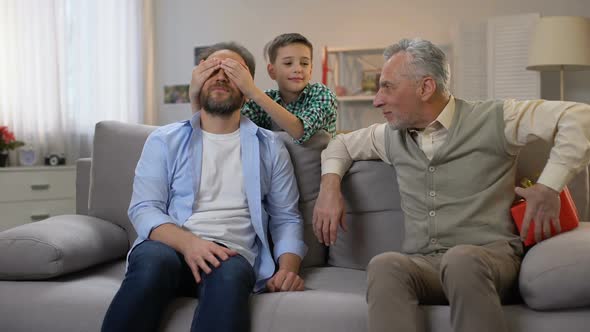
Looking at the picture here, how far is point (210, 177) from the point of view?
190 cm

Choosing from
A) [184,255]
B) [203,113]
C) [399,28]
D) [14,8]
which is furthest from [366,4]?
[184,255]

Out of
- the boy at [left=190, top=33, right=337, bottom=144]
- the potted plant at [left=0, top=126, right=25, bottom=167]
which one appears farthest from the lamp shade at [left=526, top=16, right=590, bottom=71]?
the potted plant at [left=0, top=126, right=25, bottom=167]

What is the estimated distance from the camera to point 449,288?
1.43m

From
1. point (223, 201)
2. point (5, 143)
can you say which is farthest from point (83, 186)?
point (5, 143)

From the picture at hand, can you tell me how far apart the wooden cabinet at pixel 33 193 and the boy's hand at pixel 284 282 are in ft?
9.35

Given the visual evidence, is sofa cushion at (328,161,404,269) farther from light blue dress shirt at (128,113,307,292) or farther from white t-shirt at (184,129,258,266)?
white t-shirt at (184,129,258,266)

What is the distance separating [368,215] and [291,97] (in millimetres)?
652

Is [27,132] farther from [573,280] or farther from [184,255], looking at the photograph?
[573,280]

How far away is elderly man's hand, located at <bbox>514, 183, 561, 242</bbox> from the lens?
1597 millimetres

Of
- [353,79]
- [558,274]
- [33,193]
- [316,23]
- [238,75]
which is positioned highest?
[316,23]

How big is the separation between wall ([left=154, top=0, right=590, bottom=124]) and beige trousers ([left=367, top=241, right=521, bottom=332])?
133 inches

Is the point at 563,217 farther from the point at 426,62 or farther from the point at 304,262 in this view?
the point at 304,262

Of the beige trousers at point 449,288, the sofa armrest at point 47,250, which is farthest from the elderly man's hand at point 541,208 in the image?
the sofa armrest at point 47,250

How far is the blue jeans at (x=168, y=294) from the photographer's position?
150 centimetres
